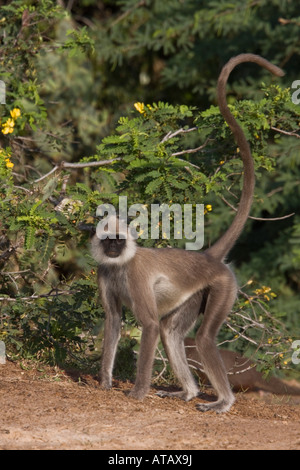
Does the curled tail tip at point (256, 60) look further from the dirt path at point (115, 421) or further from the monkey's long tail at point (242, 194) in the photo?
the dirt path at point (115, 421)

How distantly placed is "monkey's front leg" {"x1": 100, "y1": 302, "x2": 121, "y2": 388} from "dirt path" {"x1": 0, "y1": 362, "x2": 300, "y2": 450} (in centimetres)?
9

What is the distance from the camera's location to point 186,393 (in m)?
Result: 6.04

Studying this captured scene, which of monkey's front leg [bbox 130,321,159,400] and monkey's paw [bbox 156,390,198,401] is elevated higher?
monkey's front leg [bbox 130,321,159,400]

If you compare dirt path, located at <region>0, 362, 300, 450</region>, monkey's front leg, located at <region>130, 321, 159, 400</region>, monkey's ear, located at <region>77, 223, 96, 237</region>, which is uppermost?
monkey's ear, located at <region>77, 223, 96, 237</region>

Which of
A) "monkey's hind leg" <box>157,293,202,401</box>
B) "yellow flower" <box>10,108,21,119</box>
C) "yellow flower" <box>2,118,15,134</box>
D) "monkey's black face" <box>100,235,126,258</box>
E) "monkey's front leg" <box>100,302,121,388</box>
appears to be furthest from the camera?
"yellow flower" <box>10,108,21,119</box>

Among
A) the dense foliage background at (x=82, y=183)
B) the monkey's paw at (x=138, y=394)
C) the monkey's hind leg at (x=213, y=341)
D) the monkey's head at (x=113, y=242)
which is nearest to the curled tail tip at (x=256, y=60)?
the dense foliage background at (x=82, y=183)

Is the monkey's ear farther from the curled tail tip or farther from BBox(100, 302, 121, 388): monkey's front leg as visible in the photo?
the curled tail tip

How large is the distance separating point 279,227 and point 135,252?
6657 mm

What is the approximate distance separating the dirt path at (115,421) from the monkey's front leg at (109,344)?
0.31 feet

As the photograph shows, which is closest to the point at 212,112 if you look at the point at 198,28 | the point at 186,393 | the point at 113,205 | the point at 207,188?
the point at 207,188

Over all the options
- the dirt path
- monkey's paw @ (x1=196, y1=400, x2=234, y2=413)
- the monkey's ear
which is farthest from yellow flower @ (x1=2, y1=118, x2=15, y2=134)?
monkey's paw @ (x1=196, y1=400, x2=234, y2=413)

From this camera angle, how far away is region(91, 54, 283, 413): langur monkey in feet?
18.7

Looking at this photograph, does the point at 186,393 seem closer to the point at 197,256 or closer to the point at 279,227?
the point at 197,256

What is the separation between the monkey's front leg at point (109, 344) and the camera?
19.4 feet
